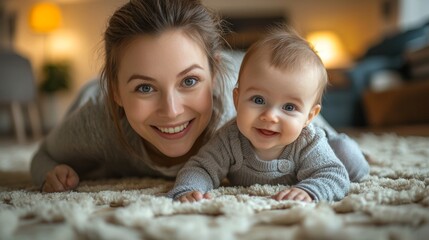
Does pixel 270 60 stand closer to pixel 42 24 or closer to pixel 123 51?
pixel 123 51

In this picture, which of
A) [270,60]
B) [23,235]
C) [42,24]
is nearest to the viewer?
[23,235]

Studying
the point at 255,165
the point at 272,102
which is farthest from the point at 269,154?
the point at 272,102

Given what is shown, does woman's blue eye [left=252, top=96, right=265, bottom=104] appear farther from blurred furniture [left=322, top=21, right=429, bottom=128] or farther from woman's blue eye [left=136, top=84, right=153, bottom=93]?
blurred furniture [left=322, top=21, right=429, bottom=128]

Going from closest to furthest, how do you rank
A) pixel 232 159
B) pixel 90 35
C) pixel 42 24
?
pixel 232 159 < pixel 42 24 < pixel 90 35

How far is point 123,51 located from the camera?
0.92 m

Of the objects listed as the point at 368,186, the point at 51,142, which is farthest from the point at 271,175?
the point at 51,142

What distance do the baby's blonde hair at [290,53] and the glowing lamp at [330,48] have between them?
325 cm

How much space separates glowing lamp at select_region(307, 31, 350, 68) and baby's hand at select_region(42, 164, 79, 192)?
3257 mm

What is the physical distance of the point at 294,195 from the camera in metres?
0.75

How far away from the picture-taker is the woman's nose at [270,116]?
78 centimetres

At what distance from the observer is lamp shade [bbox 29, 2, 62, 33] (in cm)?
473

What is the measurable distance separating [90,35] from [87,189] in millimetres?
4681

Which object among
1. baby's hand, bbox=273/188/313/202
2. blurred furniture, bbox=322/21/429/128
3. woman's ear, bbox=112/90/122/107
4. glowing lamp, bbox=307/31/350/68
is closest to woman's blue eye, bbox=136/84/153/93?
woman's ear, bbox=112/90/122/107

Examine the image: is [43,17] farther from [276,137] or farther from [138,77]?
[276,137]
